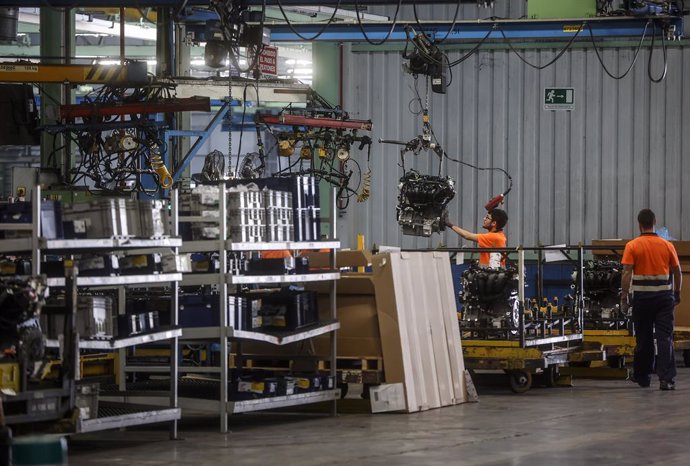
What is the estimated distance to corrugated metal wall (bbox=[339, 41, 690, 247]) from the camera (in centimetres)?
1908

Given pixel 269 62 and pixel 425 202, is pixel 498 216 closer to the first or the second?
pixel 425 202

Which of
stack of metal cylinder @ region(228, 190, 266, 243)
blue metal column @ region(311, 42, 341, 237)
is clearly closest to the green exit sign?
blue metal column @ region(311, 42, 341, 237)

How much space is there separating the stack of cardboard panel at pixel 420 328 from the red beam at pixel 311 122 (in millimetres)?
3529

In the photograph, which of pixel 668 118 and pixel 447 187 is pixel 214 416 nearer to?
pixel 447 187

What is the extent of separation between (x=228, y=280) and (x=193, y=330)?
0.45m

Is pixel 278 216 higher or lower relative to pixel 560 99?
lower

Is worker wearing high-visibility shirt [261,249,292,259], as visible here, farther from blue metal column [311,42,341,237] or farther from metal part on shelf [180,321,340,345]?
blue metal column [311,42,341,237]

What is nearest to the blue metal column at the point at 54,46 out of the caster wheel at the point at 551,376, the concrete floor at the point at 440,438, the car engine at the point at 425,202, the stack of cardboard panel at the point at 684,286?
the car engine at the point at 425,202

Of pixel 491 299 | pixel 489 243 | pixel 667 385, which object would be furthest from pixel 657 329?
pixel 489 243

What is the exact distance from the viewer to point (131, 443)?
28.8 feet

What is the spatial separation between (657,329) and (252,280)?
195 inches

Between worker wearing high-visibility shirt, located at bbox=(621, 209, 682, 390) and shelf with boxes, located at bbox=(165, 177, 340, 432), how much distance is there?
366 cm

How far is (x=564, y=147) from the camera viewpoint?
1922 cm

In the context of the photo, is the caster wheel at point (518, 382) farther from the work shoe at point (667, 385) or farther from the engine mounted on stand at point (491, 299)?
the work shoe at point (667, 385)
